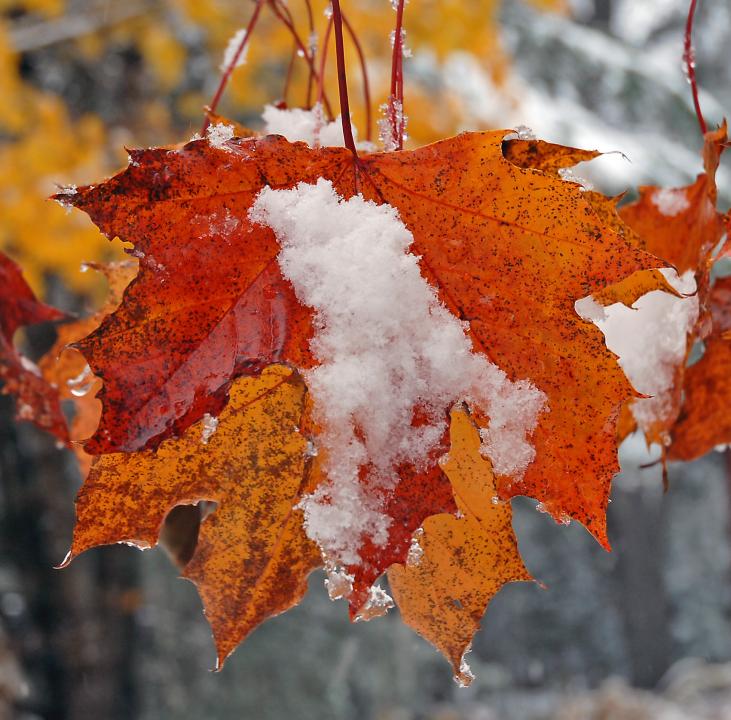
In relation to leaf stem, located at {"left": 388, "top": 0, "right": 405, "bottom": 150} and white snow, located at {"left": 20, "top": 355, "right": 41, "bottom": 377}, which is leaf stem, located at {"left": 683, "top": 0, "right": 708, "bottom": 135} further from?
white snow, located at {"left": 20, "top": 355, "right": 41, "bottom": 377}

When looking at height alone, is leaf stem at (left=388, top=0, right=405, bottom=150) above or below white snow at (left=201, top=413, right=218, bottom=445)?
above

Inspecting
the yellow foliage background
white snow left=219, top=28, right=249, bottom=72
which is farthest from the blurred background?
white snow left=219, top=28, right=249, bottom=72

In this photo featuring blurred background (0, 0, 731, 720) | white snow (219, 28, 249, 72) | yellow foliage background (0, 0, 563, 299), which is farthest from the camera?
blurred background (0, 0, 731, 720)

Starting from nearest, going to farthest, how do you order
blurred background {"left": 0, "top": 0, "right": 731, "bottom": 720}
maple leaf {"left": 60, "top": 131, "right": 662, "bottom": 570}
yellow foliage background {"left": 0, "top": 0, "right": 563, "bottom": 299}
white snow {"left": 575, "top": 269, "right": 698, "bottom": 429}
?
1. maple leaf {"left": 60, "top": 131, "right": 662, "bottom": 570}
2. white snow {"left": 575, "top": 269, "right": 698, "bottom": 429}
3. yellow foliage background {"left": 0, "top": 0, "right": 563, "bottom": 299}
4. blurred background {"left": 0, "top": 0, "right": 731, "bottom": 720}

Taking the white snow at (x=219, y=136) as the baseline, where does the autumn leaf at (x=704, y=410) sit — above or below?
below

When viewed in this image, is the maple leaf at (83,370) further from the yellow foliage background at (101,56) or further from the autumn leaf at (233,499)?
the yellow foliage background at (101,56)

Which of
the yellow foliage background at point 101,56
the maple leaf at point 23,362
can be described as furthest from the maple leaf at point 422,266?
the yellow foliage background at point 101,56
